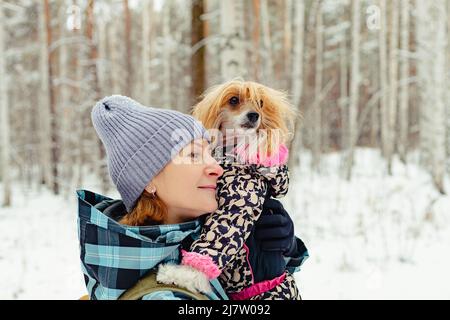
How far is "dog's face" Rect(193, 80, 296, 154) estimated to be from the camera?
1.73 m

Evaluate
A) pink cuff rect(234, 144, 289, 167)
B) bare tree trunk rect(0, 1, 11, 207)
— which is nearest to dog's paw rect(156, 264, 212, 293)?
pink cuff rect(234, 144, 289, 167)

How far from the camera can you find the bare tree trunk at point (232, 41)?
5504 mm

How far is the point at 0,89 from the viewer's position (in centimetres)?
1035

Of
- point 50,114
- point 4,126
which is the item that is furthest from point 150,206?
point 50,114

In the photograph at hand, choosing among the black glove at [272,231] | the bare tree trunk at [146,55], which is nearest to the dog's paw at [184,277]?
the black glove at [272,231]

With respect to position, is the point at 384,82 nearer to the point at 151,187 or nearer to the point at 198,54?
the point at 198,54

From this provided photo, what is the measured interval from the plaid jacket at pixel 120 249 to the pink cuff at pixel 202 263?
0.20ft

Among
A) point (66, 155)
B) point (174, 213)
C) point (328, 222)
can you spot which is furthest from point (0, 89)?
point (174, 213)

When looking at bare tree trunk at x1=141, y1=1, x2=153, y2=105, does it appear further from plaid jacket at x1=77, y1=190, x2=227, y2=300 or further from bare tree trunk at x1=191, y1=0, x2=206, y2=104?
plaid jacket at x1=77, y1=190, x2=227, y2=300

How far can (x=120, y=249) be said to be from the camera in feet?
4.51

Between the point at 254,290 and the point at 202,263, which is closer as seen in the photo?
the point at 202,263

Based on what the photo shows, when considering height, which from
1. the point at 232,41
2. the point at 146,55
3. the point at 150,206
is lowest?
the point at 150,206

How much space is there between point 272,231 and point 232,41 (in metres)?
4.28

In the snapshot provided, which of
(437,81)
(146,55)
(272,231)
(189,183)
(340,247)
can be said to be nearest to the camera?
(189,183)
